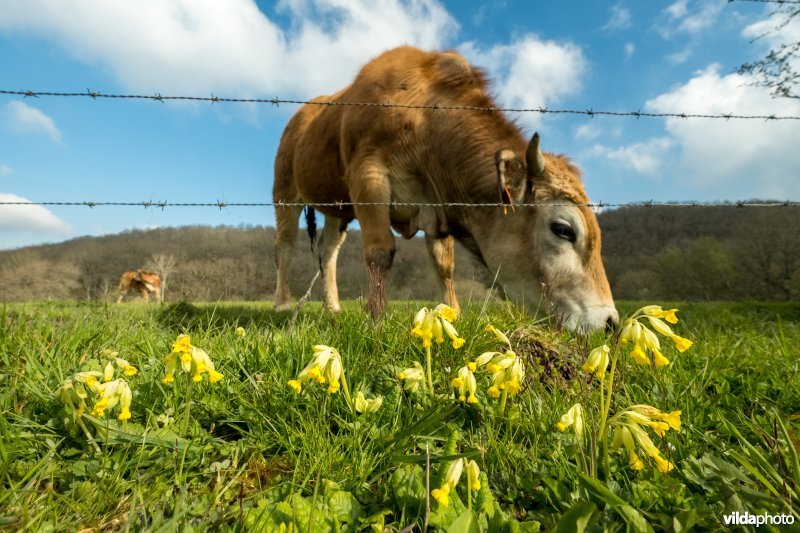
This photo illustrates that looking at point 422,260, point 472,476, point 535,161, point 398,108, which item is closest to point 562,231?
point 535,161

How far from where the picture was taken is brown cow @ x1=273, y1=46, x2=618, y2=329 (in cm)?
423

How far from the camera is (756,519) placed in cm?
110

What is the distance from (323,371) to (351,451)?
31cm

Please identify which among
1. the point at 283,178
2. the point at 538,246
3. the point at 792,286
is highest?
the point at 283,178

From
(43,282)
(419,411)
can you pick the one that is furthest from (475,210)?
(43,282)

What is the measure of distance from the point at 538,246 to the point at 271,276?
1985 cm

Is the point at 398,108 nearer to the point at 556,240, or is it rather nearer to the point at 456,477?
the point at 556,240

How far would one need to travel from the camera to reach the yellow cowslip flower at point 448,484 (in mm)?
1112

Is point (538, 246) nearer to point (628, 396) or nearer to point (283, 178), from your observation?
point (628, 396)

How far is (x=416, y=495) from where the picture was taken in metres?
1.31

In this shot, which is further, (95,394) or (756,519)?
(95,394)

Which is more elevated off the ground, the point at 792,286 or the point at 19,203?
the point at 19,203

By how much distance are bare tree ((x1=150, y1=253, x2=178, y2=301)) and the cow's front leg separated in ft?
61.7

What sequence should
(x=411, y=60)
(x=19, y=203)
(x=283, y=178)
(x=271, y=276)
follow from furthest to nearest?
1. (x=271, y=276)
2. (x=283, y=178)
3. (x=411, y=60)
4. (x=19, y=203)
